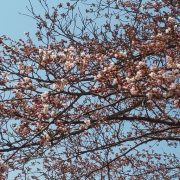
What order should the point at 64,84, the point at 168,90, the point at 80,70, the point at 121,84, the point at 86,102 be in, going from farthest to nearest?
the point at 86,102, the point at 80,70, the point at 64,84, the point at 121,84, the point at 168,90

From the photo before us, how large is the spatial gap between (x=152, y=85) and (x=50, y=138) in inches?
74.3

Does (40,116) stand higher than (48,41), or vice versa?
(48,41)

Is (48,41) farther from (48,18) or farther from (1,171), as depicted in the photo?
(1,171)

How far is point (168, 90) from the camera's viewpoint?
4.84 meters

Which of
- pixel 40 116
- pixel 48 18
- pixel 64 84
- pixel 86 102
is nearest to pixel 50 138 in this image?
pixel 40 116

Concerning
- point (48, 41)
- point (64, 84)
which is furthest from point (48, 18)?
point (64, 84)

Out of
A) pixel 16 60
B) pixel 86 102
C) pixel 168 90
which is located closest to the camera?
pixel 168 90

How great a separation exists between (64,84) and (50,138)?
0.86 meters

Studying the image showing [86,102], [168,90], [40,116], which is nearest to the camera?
[168,90]

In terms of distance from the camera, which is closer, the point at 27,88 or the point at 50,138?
the point at 50,138

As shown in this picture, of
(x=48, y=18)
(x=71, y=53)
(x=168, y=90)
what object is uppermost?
(x=48, y=18)

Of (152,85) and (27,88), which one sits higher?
(27,88)

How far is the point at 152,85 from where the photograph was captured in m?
4.91

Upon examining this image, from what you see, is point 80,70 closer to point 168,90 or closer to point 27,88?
point 27,88
